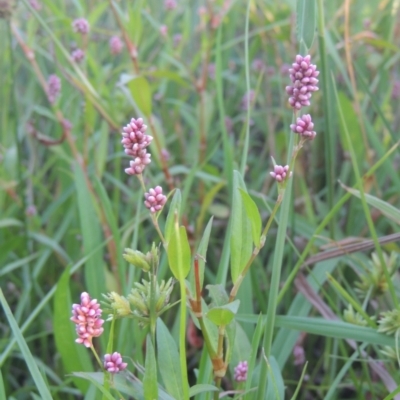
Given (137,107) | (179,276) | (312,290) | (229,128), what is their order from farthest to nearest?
1. (229,128)
2. (137,107)
3. (312,290)
4. (179,276)

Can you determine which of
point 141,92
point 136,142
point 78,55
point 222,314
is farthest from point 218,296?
point 78,55

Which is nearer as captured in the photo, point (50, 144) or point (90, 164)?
point (50, 144)

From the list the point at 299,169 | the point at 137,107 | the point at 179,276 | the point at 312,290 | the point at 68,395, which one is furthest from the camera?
the point at 299,169

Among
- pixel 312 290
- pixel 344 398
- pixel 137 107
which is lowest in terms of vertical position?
pixel 344 398

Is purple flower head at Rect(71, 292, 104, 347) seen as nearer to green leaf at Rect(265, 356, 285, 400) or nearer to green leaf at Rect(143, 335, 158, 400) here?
green leaf at Rect(143, 335, 158, 400)

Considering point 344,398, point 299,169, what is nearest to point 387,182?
point 299,169

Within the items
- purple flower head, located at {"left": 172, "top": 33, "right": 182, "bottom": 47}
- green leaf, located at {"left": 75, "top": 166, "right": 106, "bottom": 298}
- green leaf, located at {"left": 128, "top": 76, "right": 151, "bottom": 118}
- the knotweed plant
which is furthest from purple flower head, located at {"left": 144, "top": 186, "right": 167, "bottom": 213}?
purple flower head, located at {"left": 172, "top": 33, "right": 182, "bottom": 47}

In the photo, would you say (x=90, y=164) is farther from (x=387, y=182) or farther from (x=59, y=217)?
(x=387, y=182)

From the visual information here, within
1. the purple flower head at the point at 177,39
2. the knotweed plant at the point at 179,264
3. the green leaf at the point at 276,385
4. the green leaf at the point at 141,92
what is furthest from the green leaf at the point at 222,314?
the purple flower head at the point at 177,39
